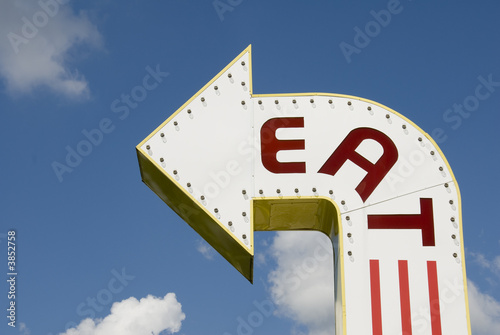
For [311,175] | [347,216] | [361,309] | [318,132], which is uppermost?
[318,132]

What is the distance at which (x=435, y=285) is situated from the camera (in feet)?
21.5

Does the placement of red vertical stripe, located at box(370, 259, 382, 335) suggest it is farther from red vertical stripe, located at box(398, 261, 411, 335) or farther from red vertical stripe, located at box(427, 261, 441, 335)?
red vertical stripe, located at box(427, 261, 441, 335)

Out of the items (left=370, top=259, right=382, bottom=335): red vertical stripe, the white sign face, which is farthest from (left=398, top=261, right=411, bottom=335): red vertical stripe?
(left=370, top=259, right=382, bottom=335): red vertical stripe

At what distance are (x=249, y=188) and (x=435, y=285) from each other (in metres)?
2.15

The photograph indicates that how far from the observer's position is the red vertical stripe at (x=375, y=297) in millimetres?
6398

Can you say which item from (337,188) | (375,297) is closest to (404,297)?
(375,297)

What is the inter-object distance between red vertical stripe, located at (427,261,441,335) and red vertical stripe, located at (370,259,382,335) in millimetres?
517

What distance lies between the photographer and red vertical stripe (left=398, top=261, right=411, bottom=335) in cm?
641

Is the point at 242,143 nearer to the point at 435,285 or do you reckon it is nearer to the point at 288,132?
the point at 288,132

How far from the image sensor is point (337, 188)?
6980mm

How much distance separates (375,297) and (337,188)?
1.22 metres

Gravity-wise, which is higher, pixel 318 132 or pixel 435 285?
pixel 318 132

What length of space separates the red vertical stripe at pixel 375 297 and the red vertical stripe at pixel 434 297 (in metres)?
0.52

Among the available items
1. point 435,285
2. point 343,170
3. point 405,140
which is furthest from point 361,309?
point 405,140
